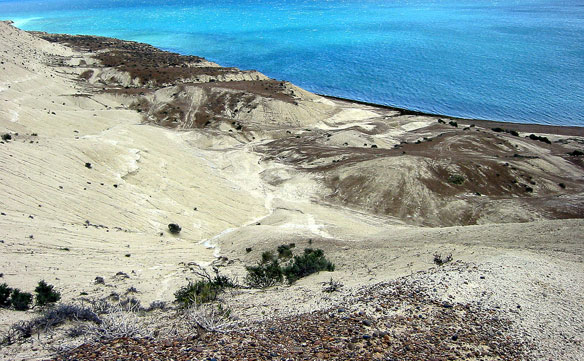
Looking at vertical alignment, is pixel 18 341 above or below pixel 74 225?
below

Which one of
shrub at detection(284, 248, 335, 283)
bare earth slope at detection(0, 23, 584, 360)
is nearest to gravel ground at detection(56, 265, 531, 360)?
bare earth slope at detection(0, 23, 584, 360)

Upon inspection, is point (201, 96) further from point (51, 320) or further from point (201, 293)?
point (51, 320)

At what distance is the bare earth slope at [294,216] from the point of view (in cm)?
1086

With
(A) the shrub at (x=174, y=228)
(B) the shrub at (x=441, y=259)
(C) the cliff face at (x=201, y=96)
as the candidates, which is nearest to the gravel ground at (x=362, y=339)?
(B) the shrub at (x=441, y=259)

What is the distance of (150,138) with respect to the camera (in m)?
49.8

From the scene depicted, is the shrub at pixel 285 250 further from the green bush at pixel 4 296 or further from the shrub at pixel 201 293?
the green bush at pixel 4 296

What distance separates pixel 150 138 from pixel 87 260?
3132 centimetres

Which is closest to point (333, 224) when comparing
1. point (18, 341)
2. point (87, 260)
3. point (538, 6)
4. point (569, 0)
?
point (87, 260)

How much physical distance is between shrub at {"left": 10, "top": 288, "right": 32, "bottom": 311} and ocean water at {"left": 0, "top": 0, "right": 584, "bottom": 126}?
78.6m

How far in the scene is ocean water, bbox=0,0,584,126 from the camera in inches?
3241

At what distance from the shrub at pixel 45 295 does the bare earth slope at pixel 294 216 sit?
1041 millimetres

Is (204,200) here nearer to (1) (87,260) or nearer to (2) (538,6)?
(1) (87,260)

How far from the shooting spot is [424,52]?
387 feet

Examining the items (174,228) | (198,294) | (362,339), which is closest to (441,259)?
(362,339)
